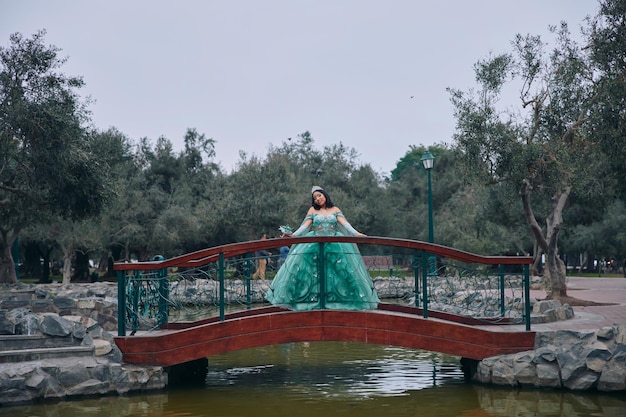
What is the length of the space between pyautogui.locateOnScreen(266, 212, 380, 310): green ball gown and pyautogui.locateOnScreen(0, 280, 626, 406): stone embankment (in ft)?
6.73

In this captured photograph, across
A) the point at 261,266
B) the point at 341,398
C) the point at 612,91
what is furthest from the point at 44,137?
the point at 612,91

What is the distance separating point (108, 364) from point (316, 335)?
297 centimetres

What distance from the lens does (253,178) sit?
37156mm

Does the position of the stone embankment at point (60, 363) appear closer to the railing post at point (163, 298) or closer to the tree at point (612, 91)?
the railing post at point (163, 298)

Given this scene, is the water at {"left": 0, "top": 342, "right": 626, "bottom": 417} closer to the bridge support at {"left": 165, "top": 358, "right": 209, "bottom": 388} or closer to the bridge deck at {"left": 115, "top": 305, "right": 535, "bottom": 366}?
the bridge support at {"left": 165, "top": 358, "right": 209, "bottom": 388}

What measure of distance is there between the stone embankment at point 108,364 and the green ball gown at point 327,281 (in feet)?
6.73

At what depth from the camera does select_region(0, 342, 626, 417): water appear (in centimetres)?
958

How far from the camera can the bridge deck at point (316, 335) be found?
36.2 ft

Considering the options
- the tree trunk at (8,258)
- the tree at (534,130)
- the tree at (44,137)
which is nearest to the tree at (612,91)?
the tree at (534,130)

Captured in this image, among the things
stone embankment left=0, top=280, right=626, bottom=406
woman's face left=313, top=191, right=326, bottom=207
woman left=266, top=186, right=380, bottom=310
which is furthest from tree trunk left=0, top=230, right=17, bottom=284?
woman left=266, top=186, right=380, bottom=310

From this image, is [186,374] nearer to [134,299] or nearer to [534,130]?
[134,299]

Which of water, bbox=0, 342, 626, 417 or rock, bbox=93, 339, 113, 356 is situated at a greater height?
rock, bbox=93, 339, 113, 356

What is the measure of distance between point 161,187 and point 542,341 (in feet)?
112

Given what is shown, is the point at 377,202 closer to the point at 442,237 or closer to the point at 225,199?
the point at 442,237
